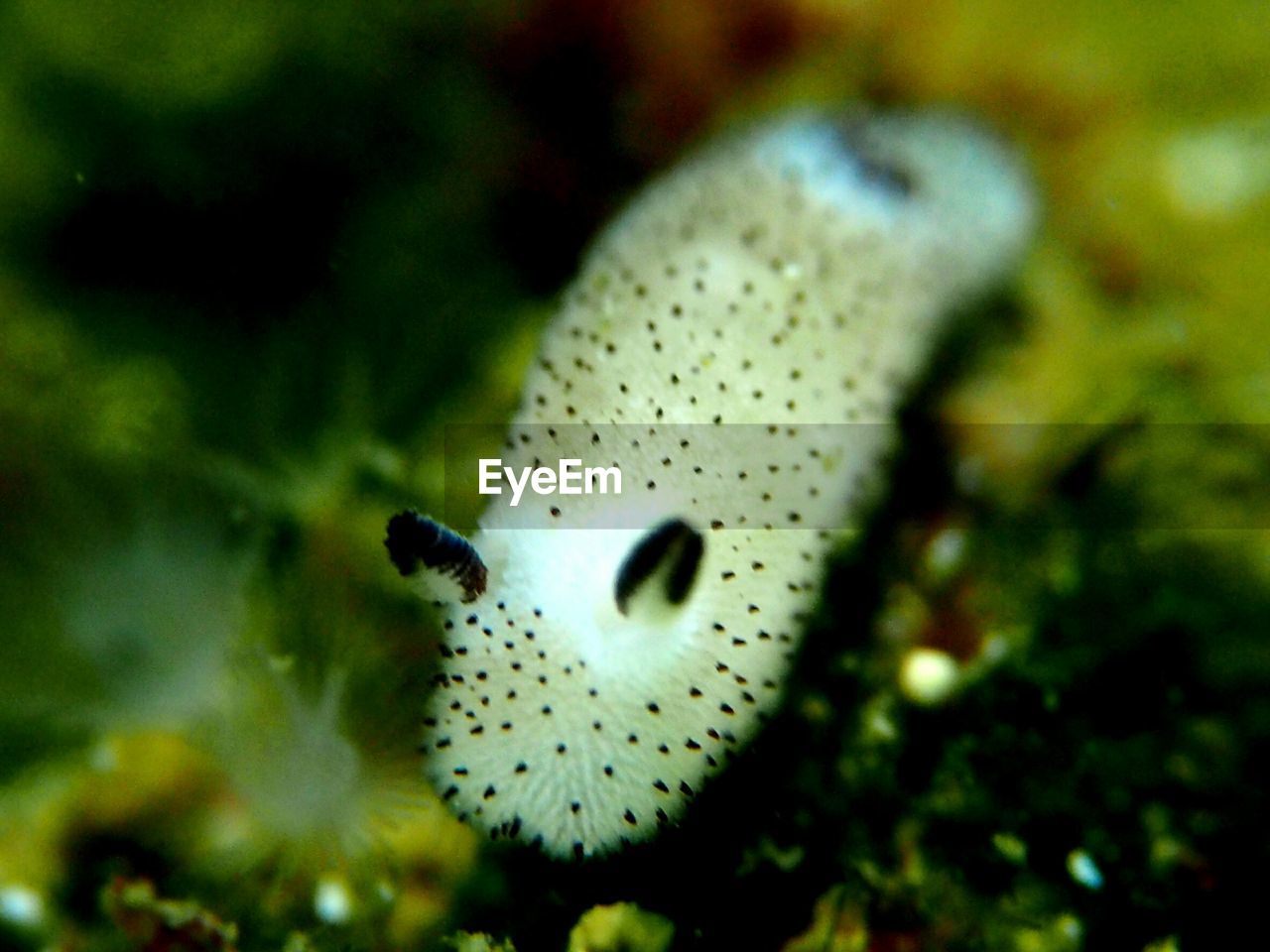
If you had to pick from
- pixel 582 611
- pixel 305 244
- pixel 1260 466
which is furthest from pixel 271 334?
pixel 1260 466

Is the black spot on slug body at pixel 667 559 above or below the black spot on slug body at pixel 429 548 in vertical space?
above

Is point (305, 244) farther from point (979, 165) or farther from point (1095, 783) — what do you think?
point (1095, 783)

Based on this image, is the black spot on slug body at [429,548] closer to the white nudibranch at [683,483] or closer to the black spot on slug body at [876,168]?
the white nudibranch at [683,483]

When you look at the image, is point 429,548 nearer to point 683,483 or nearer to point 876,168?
point 683,483

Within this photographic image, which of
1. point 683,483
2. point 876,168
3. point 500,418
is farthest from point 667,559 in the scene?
point 876,168

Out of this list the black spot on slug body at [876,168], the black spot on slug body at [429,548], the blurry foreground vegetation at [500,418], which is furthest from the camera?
the black spot on slug body at [876,168]

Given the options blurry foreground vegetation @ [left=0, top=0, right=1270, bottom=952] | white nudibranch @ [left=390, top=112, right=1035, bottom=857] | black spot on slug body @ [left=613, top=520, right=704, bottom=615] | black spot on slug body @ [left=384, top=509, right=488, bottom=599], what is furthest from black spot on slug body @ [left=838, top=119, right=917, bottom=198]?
black spot on slug body @ [left=384, top=509, right=488, bottom=599]

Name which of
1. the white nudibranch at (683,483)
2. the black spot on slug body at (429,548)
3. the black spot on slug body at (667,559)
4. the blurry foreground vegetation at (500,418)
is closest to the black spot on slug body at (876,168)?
the white nudibranch at (683,483)
